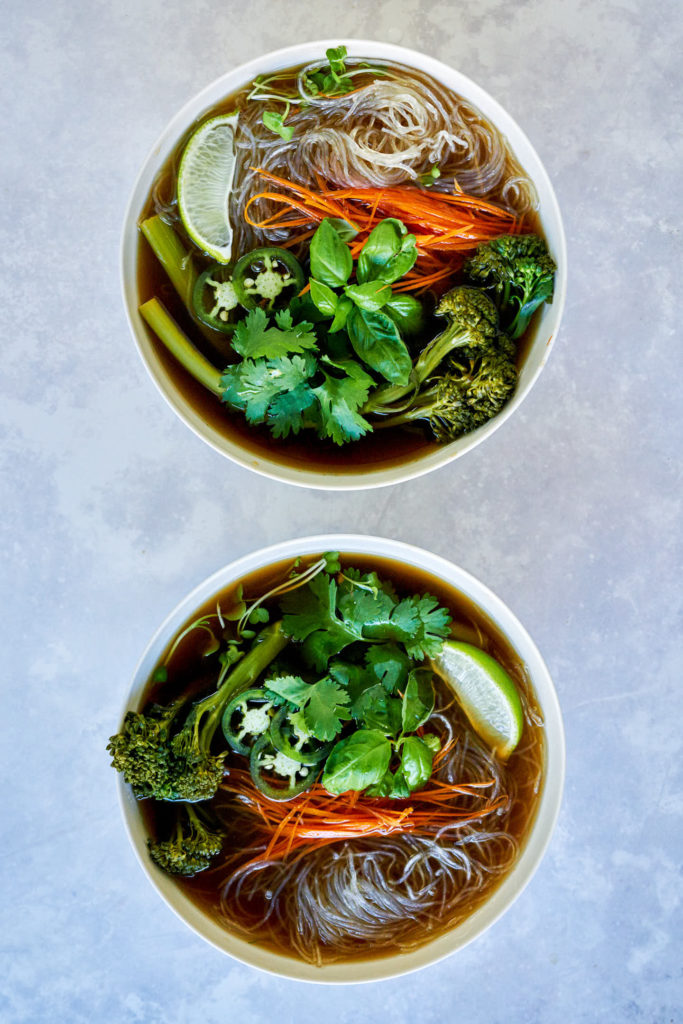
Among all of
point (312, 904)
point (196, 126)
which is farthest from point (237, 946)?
point (196, 126)

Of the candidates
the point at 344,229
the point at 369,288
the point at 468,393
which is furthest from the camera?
the point at 344,229

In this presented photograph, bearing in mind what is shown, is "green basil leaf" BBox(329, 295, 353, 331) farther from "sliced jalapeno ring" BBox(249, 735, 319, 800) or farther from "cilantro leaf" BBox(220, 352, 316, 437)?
"sliced jalapeno ring" BBox(249, 735, 319, 800)

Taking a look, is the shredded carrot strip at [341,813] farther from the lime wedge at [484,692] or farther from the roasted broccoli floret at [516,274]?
the roasted broccoli floret at [516,274]

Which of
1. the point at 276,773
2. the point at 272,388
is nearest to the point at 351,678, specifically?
the point at 276,773

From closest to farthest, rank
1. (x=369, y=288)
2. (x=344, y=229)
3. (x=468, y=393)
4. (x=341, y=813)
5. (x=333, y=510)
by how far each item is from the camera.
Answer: (x=369, y=288) → (x=468, y=393) → (x=344, y=229) → (x=341, y=813) → (x=333, y=510)

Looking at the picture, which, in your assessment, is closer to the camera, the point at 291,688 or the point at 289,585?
the point at 291,688

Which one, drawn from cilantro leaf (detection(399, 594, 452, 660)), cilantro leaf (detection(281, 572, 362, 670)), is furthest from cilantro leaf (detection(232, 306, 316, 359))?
cilantro leaf (detection(399, 594, 452, 660))

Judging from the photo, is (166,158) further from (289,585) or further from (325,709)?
(325,709)
